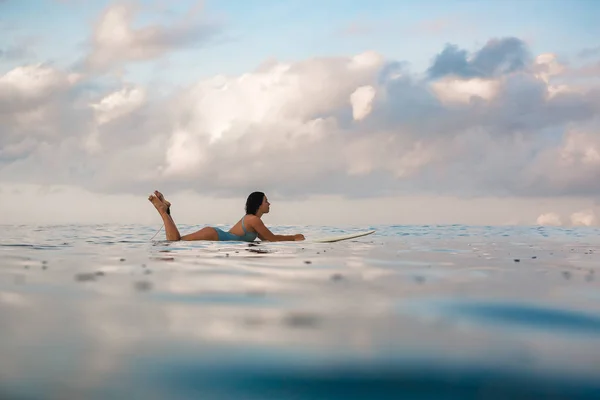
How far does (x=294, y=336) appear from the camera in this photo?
13.0 feet

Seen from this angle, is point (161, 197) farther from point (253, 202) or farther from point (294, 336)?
point (294, 336)

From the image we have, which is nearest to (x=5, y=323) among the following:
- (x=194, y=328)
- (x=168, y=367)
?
(x=194, y=328)

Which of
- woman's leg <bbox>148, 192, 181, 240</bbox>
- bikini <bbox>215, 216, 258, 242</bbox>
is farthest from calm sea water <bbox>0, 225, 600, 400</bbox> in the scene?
bikini <bbox>215, 216, 258, 242</bbox>

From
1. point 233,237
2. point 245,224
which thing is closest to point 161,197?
point 233,237

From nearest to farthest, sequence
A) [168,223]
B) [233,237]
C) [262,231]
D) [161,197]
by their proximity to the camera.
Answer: [168,223] < [161,197] < [262,231] < [233,237]

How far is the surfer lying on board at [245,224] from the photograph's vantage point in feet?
49.1

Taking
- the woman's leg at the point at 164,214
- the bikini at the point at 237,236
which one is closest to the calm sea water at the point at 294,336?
the woman's leg at the point at 164,214

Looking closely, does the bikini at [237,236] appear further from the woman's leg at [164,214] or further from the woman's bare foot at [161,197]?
the woman's bare foot at [161,197]

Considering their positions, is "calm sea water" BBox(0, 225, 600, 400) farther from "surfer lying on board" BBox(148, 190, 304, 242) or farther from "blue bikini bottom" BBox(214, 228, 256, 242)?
"blue bikini bottom" BBox(214, 228, 256, 242)

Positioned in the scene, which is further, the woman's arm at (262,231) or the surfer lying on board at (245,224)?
the woman's arm at (262,231)

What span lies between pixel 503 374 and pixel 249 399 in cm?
149

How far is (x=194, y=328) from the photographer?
420 centimetres

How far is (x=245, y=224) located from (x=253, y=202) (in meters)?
0.68

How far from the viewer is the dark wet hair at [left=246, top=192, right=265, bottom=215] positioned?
15.1m
